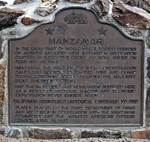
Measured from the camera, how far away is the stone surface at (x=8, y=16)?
22.8 ft

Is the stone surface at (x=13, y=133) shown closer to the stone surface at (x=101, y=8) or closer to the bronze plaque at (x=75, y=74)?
the bronze plaque at (x=75, y=74)

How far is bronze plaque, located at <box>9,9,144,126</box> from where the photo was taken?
6.94 meters

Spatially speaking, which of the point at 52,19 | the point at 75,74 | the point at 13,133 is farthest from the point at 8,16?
the point at 13,133

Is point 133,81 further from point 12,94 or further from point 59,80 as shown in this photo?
point 12,94

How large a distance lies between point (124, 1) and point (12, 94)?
179cm

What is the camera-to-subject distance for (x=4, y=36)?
6.95 meters

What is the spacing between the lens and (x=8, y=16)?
697 centimetres

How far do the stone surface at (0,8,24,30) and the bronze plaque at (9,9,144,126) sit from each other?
0.73 feet

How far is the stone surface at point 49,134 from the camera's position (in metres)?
6.97

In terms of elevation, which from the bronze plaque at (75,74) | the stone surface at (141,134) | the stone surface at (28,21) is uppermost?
the stone surface at (28,21)

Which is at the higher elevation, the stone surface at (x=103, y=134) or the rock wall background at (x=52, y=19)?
the rock wall background at (x=52, y=19)

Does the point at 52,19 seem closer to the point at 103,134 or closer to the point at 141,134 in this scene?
the point at 103,134

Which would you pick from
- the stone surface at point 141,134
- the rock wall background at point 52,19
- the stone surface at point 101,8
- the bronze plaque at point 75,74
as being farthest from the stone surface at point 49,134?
the stone surface at point 101,8

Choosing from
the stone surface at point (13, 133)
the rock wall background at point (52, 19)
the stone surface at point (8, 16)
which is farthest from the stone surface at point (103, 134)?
the stone surface at point (8, 16)
